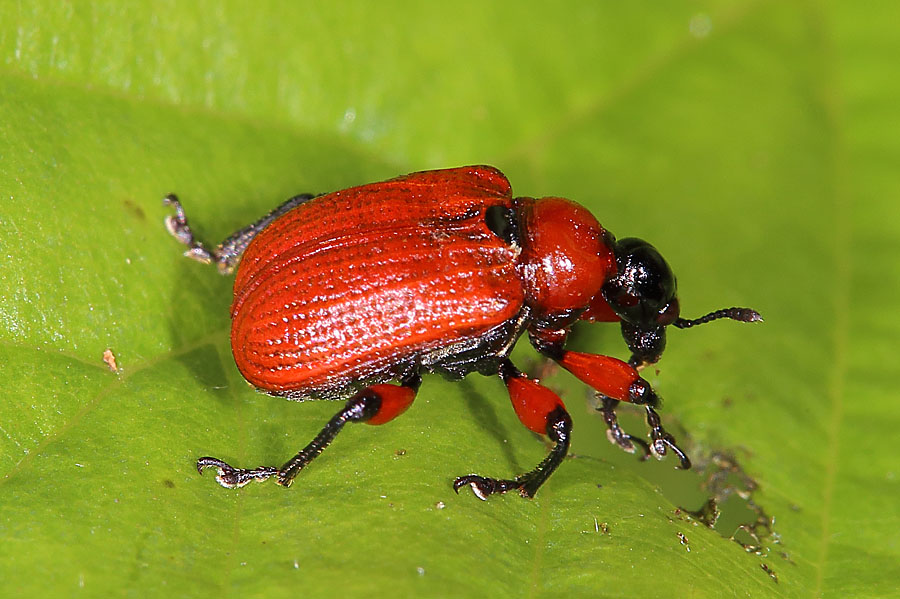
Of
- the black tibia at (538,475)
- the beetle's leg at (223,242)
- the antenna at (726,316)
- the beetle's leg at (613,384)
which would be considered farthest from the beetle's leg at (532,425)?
the beetle's leg at (223,242)

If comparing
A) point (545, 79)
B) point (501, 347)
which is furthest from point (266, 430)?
point (545, 79)

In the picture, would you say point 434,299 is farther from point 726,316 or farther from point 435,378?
point 726,316

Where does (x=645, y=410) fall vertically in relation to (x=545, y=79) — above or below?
below

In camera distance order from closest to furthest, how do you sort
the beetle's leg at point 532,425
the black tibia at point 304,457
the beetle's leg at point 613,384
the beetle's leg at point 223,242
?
1. the black tibia at point 304,457
2. the beetle's leg at point 532,425
3. the beetle's leg at point 613,384
4. the beetle's leg at point 223,242

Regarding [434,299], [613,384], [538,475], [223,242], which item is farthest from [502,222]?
[223,242]

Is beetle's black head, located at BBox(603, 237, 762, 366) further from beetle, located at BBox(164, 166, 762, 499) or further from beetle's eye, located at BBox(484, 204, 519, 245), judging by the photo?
beetle's eye, located at BBox(484, 204, 519, 245)

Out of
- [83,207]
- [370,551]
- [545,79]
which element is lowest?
[370,551]

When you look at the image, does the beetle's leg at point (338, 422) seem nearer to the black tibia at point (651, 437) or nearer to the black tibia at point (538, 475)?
the black tibia at point (538, 475)

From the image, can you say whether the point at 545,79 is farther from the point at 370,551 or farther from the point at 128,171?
the point at 370,551
